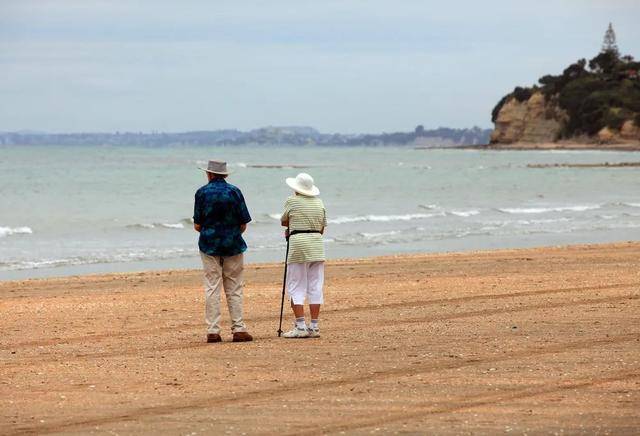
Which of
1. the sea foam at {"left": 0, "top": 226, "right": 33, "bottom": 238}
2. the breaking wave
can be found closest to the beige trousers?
the sea foam at {"left": 0, "top": 226, "right": 33, "bottom": 238}

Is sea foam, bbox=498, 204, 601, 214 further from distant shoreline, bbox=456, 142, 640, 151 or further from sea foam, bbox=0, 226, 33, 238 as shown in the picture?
distant shoreline, bbox=456, 142, 640, 151

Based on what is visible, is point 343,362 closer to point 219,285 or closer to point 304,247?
point 304,247

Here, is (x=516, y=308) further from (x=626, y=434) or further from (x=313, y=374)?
(x=626, y=434)

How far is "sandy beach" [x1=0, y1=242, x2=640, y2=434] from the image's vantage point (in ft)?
25.4

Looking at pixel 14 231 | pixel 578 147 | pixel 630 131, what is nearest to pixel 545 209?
pixel 14 231

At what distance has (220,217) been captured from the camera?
10.7 metres

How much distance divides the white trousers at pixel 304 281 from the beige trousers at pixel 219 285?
496 millimetres

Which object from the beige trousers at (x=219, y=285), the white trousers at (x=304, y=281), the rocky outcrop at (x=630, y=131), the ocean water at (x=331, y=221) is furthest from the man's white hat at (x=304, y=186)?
the rocky outcrop at (x=630, y=131)

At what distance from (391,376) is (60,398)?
241 centimetres

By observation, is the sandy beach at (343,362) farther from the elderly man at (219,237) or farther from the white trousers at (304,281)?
the white trousers at (304,281)

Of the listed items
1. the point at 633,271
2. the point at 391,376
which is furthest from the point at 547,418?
the point at 633,271

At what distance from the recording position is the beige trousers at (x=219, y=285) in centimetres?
1088

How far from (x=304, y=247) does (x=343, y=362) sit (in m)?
1.54

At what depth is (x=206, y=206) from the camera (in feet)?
35.0
